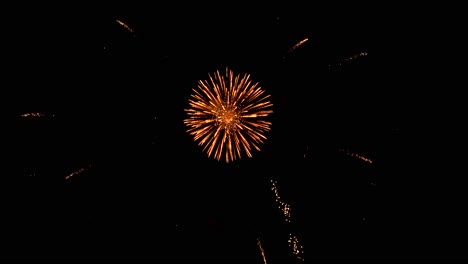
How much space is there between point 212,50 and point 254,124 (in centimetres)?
73

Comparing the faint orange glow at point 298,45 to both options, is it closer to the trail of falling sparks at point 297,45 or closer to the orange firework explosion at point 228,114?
the trail of falling sparks at point 297,45

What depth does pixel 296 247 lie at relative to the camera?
452 cm

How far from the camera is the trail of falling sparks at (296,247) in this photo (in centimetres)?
449

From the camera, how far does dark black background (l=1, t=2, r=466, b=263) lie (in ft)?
13.8

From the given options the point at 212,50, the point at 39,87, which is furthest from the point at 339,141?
the point at 39,87

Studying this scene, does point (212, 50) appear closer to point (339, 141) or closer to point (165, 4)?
point (165, 4)

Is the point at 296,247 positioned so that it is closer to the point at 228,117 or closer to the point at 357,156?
the point at 357,156

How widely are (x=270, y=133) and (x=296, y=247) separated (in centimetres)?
102

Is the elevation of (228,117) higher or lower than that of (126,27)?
lower

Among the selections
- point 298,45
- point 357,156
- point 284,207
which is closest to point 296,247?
point 284,207

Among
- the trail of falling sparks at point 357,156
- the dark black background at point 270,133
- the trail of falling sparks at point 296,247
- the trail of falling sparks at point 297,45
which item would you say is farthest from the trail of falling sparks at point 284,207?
the trail of falling sparks at point 297,45

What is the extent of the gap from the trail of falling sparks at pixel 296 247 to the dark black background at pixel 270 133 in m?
0.05

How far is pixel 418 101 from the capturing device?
427 cm

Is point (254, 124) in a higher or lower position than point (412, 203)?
higher
